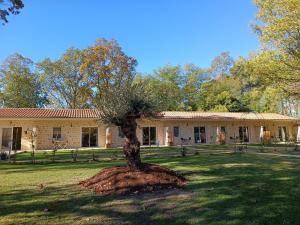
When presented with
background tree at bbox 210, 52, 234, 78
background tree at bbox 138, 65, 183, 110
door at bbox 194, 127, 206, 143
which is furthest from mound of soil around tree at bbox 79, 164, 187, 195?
background tree at bbox 210, 52, 234, 78

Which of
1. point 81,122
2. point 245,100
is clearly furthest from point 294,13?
point 245,100

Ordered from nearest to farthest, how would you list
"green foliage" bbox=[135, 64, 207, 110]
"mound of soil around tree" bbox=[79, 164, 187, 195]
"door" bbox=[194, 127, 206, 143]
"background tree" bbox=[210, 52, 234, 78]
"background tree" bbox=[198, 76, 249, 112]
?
"mound of soil around tree" bbox=[79, 164, 187, 195] → "door" bbox=[194, 127, 206, 143] → "background tree" bbox=[198, 76, 249, 112] → "green foliage" bbox=[135, 64, 207, 110] → "background tree" bbox=[210, 52, 234, 78]

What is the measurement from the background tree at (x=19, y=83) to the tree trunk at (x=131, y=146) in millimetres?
35710

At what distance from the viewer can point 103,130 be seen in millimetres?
25266

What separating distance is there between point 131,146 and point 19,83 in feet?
120

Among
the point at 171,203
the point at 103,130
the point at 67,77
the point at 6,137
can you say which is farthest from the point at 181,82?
the point at 171,203

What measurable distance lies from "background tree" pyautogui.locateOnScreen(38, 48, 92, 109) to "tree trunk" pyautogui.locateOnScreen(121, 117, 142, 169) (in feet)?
97.3

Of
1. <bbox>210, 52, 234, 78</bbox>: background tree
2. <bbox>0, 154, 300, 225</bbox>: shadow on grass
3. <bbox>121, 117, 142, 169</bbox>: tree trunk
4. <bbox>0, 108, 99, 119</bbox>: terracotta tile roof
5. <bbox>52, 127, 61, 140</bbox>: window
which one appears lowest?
<bbox>0, 154, 300, 225</bbox>: shadow on grass

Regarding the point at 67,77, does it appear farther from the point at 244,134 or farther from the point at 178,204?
the point at 178,204

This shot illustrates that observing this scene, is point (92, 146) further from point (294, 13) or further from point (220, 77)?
point (220, 77)

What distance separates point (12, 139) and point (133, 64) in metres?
16.3

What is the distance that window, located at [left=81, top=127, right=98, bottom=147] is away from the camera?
966 inches

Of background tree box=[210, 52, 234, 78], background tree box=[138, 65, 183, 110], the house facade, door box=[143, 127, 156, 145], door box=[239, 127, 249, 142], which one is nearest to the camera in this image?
the house facade

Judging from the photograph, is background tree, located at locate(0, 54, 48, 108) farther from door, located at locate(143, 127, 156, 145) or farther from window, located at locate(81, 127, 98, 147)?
door, located at locate(143, 127, 156, 145)
